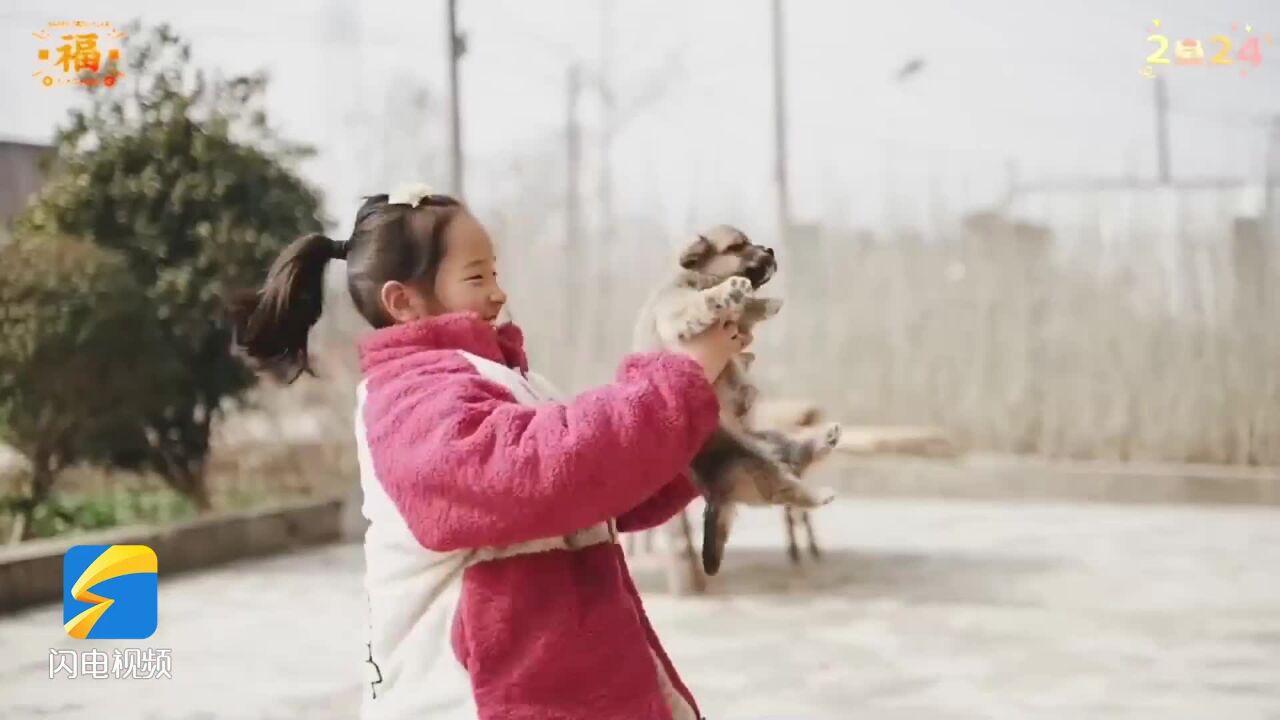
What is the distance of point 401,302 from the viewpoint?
95cm

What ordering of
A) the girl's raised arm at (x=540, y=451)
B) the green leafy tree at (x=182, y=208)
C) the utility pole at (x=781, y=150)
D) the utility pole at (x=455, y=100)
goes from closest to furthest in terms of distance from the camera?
1. the girl's raised arm at (x=540, y=451)
2. the utility pole at (x=781, y=150)
3. the utility pole at (x=455, y=100)
4. the green leafy tree at (x=182, y=208)

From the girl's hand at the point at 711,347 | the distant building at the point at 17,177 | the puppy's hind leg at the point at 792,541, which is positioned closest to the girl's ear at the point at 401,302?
the girl's hand at the point at 711,347

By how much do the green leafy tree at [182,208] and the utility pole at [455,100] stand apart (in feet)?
1.36

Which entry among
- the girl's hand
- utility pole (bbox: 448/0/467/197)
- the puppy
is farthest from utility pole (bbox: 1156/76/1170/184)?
the girl's hand

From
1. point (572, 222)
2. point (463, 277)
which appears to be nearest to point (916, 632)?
point (572, 222)

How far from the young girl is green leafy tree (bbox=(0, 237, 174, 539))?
2089 millimetres

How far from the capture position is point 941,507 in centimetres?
257

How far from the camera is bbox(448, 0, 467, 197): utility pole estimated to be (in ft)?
8.63

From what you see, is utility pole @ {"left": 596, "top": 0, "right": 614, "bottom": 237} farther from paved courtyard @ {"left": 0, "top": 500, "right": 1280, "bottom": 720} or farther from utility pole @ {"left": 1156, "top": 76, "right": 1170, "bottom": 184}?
utility pole @ {"left": 1156, "top": 76, "right": 1170, "bottom": 184}

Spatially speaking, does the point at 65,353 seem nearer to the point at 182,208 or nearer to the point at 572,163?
the point at 182,208

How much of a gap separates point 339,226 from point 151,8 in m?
0.59

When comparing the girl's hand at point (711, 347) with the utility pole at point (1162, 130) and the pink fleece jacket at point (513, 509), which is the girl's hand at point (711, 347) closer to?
the pink fleece jacket at point (513, 509)

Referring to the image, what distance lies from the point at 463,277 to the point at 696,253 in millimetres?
171

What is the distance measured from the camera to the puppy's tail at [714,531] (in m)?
0.96
